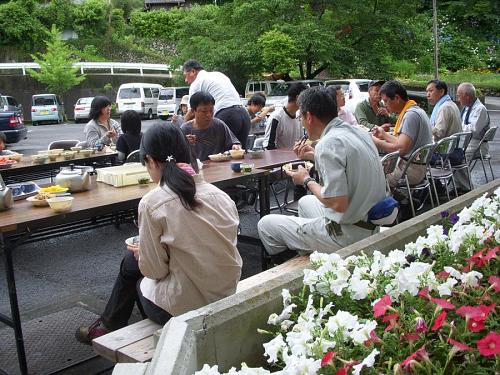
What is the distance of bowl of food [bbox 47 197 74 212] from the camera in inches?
136

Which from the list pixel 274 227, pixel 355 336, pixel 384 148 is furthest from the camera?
pixel 384 148

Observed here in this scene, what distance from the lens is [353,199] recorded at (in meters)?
3.42

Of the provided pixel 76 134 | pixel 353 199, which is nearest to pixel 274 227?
pixel 353 199

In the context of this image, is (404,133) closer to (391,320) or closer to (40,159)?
(40,159)

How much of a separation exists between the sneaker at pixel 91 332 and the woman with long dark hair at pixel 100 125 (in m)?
3.94

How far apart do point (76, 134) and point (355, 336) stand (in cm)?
2143

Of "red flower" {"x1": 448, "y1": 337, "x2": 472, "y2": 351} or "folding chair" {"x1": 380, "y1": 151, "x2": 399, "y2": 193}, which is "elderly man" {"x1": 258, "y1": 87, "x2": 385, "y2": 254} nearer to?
"folding chair" {"x1": 380, "y1": 151, "x2": 399, "y2": 193}

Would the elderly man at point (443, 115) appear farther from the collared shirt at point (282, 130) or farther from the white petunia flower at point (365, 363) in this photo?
the white petunia flower at point (365, 363)

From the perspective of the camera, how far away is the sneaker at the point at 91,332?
138 inches

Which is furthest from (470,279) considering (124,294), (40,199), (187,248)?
(40,199)

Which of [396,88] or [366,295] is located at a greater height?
[396,88]

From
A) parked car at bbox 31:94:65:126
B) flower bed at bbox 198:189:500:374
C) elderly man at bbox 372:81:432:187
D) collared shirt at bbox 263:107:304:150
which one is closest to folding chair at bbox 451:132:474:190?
elderly man at bbox 372:81:432:187

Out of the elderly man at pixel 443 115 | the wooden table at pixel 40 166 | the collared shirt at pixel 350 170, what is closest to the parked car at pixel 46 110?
the wooden table at pixel 40 166

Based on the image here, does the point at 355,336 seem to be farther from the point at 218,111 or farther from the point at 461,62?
the point at 461,62
